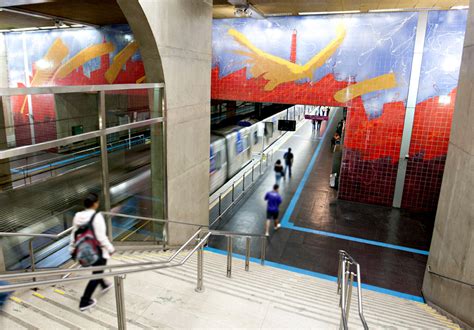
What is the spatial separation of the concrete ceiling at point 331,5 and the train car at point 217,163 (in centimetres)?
434

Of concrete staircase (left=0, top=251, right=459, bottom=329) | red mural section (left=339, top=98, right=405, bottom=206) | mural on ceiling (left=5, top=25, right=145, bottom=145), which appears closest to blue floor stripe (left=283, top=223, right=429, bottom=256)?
red mural section (left=339, top=98, right=405, bottom=206)

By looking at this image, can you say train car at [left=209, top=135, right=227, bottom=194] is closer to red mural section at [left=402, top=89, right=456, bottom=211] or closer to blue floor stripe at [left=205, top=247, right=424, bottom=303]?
blue floor stripe at [left=205, top=247, right=424, bottom=303]

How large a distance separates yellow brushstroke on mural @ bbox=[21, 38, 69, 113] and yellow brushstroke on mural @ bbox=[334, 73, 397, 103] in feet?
33.6

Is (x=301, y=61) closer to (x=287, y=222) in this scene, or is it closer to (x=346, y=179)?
(x=346, y=179)

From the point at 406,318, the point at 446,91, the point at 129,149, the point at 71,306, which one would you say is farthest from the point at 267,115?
the point at 71,306

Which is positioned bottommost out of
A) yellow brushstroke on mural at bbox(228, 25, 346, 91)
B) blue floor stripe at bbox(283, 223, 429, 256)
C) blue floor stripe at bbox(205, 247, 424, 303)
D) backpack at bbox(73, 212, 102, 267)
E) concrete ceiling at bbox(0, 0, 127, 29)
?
blue floor stripe at bbox(205, 247, 424, 303)

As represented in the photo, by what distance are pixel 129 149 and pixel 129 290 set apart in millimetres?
4564

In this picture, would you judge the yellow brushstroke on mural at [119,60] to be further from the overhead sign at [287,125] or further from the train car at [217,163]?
the overhead sign at [287,125]

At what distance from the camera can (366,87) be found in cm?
1064

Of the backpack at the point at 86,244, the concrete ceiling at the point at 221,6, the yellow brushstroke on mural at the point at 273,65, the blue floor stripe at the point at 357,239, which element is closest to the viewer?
the backpack at the point at 86,244

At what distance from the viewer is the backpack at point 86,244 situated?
3439 mm

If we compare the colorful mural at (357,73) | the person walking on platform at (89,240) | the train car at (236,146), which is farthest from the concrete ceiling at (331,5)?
the person walking on platform at (89,240)

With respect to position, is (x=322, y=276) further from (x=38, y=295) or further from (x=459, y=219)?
(x=38, y=295)

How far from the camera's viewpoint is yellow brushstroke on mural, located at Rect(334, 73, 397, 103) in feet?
34.2
